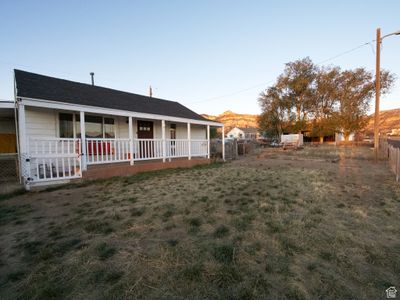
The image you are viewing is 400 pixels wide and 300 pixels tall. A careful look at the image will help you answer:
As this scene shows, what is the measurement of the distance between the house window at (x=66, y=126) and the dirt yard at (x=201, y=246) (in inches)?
143

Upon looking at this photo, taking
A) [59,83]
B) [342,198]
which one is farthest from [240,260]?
[59,83]

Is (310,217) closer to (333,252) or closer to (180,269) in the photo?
(333,252)

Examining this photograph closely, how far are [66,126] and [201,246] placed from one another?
7.90 metres

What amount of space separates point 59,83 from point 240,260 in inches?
409

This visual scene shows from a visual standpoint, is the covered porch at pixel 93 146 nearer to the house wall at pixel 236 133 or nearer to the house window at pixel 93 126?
the house window at pixel 93 126

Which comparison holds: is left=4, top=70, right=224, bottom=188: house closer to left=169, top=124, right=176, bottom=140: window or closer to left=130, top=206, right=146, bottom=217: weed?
left=169, top=124, right=176, bottom=140: window

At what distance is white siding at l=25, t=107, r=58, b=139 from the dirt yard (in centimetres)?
310

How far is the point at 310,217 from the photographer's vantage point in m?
3.39

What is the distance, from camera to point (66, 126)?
7.84 m

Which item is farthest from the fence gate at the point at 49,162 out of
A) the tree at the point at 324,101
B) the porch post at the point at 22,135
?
the tree at the point at 324,101

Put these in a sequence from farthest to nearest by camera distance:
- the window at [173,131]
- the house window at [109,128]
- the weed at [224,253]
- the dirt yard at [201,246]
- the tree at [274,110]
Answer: the tree at [274,110] → the window at [173,131] → the house window at [109,128] → the weed at [224,253] → the dirt yard at [201,246]

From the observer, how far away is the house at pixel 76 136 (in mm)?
5688

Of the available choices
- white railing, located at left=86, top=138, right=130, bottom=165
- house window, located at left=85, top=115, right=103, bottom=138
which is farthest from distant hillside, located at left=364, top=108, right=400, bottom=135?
house window, located at left=85, top=115, right=103, bottom=138

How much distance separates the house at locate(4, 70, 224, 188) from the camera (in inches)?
224
